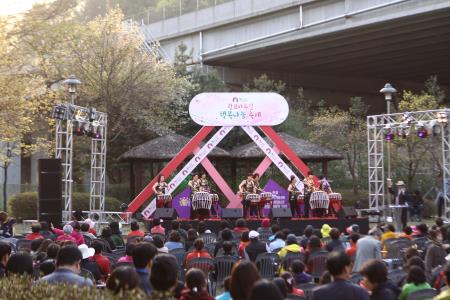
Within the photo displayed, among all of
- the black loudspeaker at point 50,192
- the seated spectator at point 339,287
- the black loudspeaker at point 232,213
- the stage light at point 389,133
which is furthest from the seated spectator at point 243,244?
the stage light at point 389,133

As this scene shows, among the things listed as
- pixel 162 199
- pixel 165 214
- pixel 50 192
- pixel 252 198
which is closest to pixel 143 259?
pixel 50 192

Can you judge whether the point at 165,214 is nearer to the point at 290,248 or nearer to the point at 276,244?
the point at 276,244

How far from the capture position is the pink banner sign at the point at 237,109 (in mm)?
25156

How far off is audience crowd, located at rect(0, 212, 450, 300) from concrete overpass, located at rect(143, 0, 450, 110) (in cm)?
1890

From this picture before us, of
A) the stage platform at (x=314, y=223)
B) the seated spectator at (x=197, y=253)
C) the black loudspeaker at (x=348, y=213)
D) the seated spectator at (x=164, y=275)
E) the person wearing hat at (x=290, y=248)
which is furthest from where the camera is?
the black loudspeaker at (x=348, y=213)

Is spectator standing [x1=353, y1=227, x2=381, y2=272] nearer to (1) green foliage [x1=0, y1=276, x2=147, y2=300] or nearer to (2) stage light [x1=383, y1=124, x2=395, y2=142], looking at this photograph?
(1) green foliage [x1=0, y1=276, x2=147, y2=300]

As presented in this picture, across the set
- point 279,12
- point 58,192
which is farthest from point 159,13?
point 58,192

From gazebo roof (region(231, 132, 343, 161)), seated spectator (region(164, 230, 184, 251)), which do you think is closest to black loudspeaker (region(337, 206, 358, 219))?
gazebo roof (region(231, 132, 343, 161))

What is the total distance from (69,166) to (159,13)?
845 inches

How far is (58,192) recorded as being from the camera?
59.6 feet

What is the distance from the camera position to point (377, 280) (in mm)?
5906

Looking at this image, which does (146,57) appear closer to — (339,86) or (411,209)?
(411,209)

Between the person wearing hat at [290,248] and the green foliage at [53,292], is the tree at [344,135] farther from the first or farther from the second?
the green foliage at [53,292]

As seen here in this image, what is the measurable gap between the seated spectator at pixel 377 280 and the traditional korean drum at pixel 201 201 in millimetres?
16779
